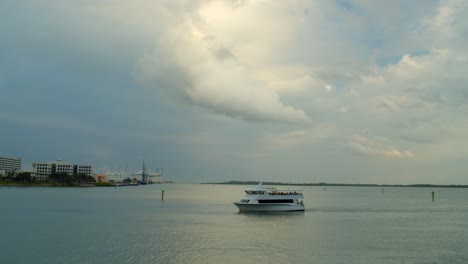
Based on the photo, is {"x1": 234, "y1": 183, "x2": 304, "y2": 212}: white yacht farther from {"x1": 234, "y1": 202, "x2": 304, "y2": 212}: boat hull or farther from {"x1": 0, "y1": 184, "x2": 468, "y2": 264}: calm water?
{"x1": 0, "y1": 184, "x2": 468, "y2": 264}: calm water

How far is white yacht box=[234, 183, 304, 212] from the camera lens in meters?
88.6

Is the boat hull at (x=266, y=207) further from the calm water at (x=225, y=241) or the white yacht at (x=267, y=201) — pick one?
the calm water at (x=225, y=241)

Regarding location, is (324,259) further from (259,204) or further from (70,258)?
(259,204)

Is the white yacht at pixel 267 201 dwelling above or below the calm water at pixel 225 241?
above

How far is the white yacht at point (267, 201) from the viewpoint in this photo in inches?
3489

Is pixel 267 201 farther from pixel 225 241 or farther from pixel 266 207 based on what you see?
pixel 225 241

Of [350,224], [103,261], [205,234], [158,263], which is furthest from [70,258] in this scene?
[350,224]

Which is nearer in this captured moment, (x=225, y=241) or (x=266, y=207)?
(x=225, y=241)

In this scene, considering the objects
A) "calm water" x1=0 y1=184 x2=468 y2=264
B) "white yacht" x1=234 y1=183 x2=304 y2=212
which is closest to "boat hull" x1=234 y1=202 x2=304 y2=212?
"white yacht" x1=234 y1=183 x2=304 y2=212

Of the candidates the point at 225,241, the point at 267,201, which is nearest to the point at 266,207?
the point at 267,201

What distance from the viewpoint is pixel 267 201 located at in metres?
88.8

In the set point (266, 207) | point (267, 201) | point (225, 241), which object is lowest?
point (225, 241)

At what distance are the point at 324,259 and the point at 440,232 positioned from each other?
31.6 meters

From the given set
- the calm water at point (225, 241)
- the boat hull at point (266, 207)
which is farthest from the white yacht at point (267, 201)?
the calm water at point (225, 241)
